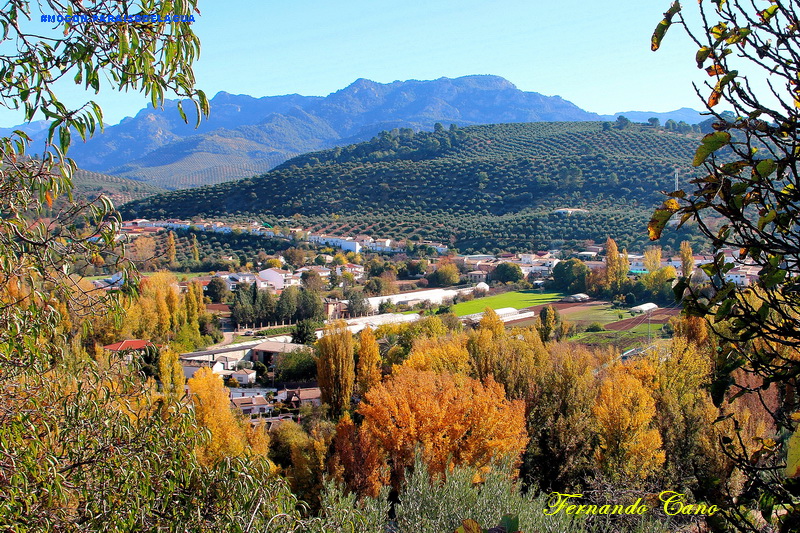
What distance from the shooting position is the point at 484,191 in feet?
180

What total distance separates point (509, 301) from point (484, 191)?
28.3 metres

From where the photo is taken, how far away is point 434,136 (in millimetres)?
75000

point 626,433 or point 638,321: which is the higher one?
point 626,433

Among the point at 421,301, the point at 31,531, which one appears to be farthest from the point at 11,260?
the point at 421,301

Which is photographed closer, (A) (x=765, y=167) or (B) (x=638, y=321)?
(A) (x=765, y=167)

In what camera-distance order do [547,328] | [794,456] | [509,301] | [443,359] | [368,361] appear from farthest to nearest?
[509,301] < [547,328] < [368,361] < [443,359] < [794,456]

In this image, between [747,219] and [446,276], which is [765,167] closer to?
[747,219]

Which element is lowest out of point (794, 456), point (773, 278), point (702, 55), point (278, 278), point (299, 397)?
point (299, 397)

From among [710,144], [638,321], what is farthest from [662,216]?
[638,321]

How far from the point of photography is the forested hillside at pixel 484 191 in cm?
4434

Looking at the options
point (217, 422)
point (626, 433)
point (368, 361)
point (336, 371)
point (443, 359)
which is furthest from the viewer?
point (368, 361)

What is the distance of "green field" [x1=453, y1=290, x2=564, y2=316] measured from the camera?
86.2 feet

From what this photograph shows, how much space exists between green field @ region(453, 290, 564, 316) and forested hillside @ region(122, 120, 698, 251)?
11.0 metres

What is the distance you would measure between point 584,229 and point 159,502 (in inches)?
1665
